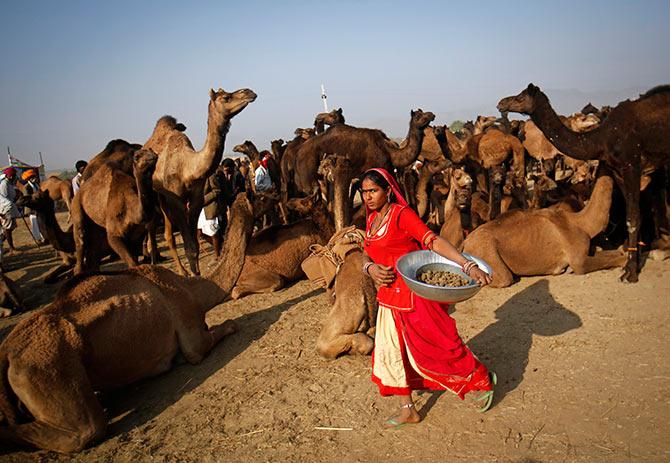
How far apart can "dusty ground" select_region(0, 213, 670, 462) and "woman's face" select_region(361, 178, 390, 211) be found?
200cm

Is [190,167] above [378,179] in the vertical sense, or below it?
above

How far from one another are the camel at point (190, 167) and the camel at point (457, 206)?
4.20 meters

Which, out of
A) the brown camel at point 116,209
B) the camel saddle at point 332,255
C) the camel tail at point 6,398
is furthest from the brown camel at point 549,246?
the camel tail at point 6,398

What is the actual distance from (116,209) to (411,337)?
6.98m

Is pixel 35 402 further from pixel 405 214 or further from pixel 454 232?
pixel 454 232

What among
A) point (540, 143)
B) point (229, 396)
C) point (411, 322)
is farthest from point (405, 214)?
point (540, 143)

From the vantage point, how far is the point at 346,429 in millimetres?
4074

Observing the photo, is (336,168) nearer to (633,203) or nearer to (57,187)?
(633,203)

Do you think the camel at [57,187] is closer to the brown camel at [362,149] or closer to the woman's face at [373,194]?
the brown camel at [362,149]

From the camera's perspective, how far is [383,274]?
12.1ft

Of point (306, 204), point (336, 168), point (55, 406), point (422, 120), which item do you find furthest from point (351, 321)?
point (422, 120)

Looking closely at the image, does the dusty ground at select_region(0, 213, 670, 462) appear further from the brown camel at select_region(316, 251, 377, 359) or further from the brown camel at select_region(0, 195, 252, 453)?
the brown camel at select_region(0, 195, 252, 453)

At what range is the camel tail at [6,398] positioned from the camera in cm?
400

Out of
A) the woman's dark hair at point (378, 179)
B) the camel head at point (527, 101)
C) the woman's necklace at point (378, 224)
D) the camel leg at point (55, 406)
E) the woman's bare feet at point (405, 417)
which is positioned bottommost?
the woman's bare feet at point (405, 417)
